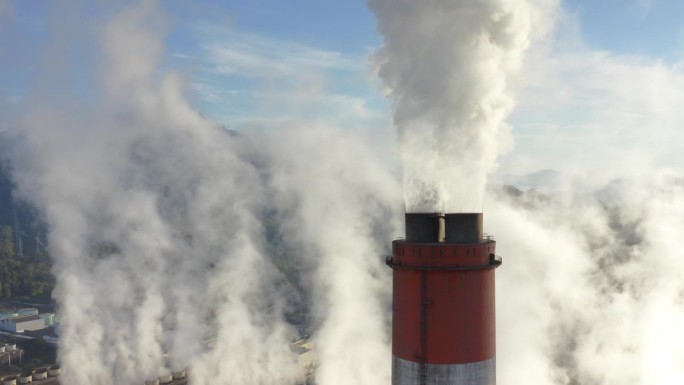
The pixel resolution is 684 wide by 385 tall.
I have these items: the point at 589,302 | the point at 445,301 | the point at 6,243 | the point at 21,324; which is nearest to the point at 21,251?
the point at 6,243

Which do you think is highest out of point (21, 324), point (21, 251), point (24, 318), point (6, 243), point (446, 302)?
point (446, 302)

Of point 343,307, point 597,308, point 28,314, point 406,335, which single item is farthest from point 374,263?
point 28,314

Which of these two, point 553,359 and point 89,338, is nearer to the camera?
point 553,359

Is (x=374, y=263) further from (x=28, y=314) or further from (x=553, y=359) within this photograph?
(x=28, y=314)

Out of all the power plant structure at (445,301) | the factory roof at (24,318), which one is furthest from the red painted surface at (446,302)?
the factory roof at (24,318)

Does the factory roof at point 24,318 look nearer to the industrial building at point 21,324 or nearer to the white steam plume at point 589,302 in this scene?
the industrial building at point 21,324

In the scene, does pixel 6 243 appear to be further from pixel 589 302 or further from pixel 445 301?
pixel 445 301

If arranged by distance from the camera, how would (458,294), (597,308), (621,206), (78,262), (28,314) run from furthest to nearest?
(28,314) < (78,262) < (621,206) < (597,308) < (458,294)
